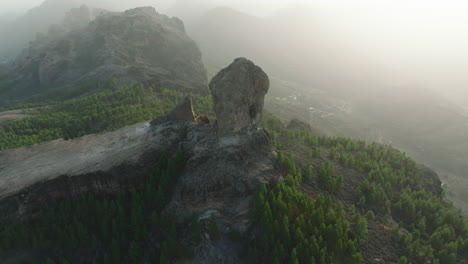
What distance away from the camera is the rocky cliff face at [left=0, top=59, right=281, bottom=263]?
55.2 ft

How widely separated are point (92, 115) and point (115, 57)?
125ft

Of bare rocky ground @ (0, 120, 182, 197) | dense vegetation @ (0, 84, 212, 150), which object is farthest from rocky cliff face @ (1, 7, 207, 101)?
bare rocky ground @ (0, 120, 182, 197)

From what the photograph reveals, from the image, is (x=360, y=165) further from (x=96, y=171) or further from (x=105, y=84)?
(x=105, y=84)

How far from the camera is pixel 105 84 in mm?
58938

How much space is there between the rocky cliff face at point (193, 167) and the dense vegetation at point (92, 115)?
40.2 feet

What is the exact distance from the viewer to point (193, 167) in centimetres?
1839

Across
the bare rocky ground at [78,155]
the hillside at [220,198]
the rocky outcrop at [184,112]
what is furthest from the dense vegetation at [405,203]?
the bare rocky ground at [78,155]

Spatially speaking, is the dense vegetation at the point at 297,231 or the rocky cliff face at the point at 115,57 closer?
the dense vegetation at the point at 297,231

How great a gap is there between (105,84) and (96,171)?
1790 inches

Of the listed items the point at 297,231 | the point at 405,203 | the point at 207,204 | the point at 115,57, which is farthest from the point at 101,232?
the point at 115,57

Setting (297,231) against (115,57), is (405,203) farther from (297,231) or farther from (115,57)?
(115,57)

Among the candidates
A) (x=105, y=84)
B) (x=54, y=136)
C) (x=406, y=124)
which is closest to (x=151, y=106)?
(x=54, y=136)

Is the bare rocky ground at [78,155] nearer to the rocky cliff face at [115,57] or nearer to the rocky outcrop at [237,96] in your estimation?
the rocky outcrop at [237,96]

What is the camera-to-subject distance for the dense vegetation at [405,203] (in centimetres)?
1802
